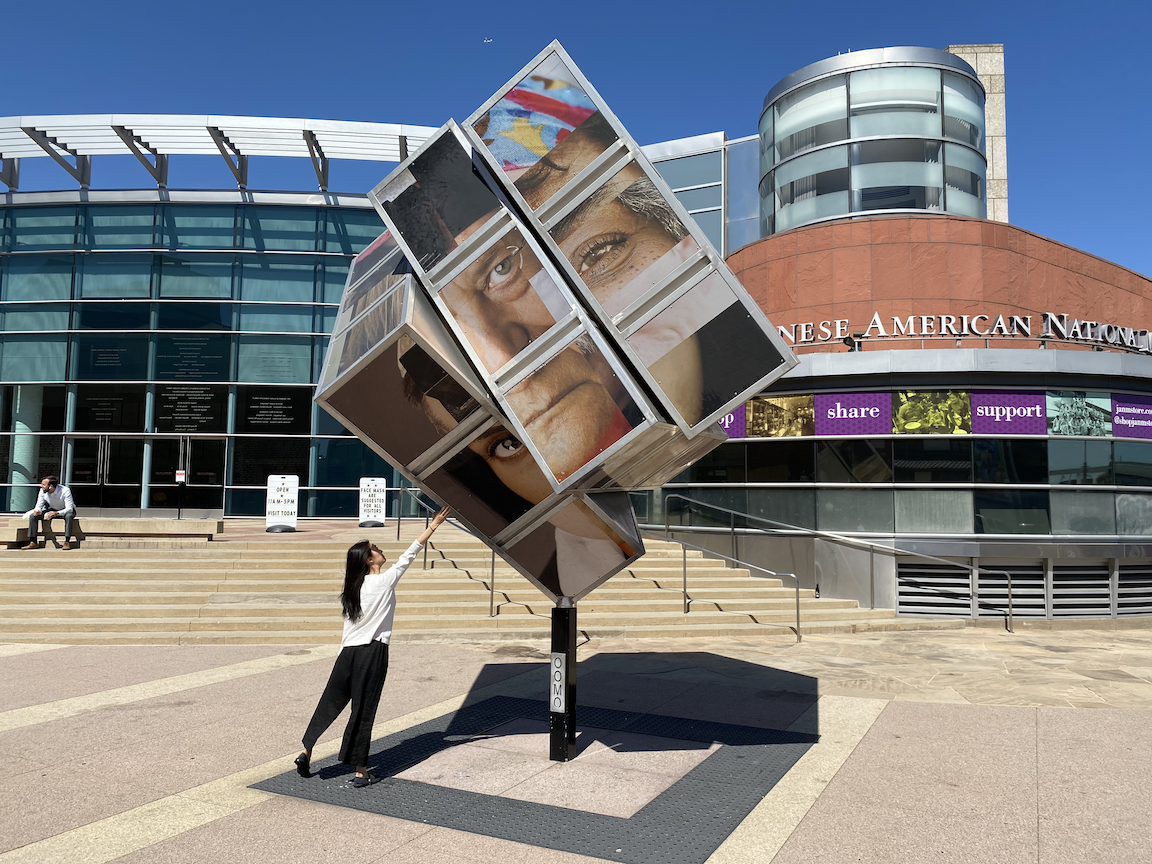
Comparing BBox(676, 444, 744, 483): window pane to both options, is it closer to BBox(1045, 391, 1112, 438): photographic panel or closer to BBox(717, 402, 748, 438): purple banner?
BBox(717, 402, 748, 438): purple banner

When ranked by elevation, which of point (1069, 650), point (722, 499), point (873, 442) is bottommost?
point (1069, 650)

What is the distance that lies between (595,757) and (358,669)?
6.99 feet

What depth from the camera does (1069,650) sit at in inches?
527

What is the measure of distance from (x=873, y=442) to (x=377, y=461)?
1701 centimetres

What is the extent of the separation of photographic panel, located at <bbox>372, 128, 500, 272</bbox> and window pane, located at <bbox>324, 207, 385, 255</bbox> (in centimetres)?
2398

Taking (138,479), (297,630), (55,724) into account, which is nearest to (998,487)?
(297,630)

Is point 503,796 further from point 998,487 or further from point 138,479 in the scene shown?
point 138,479

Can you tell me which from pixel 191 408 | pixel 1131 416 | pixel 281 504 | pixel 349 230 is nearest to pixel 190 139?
pixel 349 230

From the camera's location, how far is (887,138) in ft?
69.6

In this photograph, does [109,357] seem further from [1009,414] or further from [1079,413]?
[1079,413]

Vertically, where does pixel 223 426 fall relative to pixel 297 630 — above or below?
above

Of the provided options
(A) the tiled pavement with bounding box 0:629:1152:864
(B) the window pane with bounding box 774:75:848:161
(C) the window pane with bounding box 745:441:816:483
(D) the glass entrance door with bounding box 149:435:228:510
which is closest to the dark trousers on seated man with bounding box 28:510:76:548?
(A) the tiled pavement with bounding box 0:629:1152:864

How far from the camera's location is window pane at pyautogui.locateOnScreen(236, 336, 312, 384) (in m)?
28.6

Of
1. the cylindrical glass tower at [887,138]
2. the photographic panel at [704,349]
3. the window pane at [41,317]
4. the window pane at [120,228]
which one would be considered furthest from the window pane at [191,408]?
the photographic panel at [704,349]
